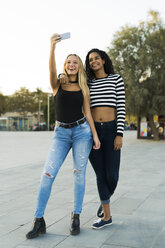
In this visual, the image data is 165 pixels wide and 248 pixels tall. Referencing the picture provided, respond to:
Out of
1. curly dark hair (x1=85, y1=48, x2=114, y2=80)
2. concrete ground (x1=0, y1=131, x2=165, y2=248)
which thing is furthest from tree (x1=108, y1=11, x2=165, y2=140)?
curly dark hair (x1=85, y1=48, x2=114, y2=80)

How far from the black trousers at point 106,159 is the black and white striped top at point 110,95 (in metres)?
0.11

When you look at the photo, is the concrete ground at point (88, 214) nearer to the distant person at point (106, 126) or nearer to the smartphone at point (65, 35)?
the distant person at point (106, 126)

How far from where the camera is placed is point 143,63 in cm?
1978

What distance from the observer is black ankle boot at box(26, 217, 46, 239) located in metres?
3.25

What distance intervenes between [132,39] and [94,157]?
18.3 m

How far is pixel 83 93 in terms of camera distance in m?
3.45

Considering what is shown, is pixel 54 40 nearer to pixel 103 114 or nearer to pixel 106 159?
pixel 103 114

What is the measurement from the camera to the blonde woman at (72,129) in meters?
3.38

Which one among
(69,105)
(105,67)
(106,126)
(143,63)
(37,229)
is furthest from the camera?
(143,63)

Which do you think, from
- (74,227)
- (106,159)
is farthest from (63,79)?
(74,227)

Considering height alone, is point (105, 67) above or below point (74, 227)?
above

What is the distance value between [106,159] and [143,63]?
1702 cm

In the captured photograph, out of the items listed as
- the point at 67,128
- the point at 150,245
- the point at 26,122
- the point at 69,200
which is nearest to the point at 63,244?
the point at 150,245

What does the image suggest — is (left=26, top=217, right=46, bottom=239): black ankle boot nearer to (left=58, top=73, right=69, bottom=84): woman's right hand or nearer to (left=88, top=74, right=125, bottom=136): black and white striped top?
(left=88, top=74, right=125, bottom=136): black and white striped top
